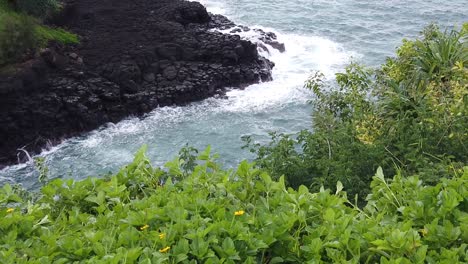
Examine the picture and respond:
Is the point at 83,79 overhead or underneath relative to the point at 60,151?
overhead

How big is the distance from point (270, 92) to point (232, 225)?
17.4m

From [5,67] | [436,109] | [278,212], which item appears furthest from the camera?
[5,67]

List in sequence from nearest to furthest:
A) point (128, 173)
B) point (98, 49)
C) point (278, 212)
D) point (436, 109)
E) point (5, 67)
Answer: point (278, 212)
point (128, 173)
point (436, 109)
point (5, 67)
point (98, 49)

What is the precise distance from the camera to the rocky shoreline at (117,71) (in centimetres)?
1762

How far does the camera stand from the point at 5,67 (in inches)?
734

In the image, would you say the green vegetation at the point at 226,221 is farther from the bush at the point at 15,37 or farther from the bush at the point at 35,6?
the bush at the point at 35,6

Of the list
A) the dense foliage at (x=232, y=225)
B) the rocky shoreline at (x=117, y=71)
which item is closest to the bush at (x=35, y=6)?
the rocky shoreline at (x=117, y=71)

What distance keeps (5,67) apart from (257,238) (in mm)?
16956

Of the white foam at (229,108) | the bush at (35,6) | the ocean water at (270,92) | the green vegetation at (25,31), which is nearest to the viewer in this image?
the ocean water at (270,92)

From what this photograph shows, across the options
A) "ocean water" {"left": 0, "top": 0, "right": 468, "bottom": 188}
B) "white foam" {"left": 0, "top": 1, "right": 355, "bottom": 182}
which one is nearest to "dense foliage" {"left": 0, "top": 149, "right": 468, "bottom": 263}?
"ocean water" {"left": 0, "top": 0, "right": 468, "bottom": 188}

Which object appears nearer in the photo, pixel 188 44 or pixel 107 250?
pixel 107 250

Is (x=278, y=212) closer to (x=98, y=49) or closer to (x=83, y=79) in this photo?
(x=83, y=79)

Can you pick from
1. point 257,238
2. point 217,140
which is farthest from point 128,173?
point 217,140

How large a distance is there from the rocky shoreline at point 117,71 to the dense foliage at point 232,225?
43.7 feet
